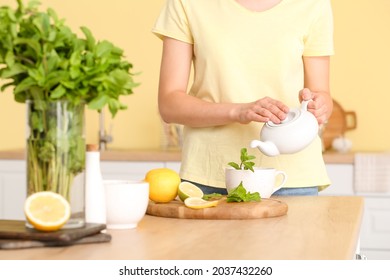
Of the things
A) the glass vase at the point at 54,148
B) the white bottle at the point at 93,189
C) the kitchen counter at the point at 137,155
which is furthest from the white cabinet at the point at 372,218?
the glass vase at the point at 54,148

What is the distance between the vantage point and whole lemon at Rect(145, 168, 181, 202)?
173cm

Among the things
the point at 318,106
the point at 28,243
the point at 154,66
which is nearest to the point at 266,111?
the point at 318,106

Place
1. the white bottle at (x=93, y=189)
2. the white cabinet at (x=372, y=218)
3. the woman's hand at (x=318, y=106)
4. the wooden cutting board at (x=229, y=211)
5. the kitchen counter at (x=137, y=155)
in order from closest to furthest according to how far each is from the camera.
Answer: the white bottle at (x=93, y=189)
the wooden cutting board at (x=229, y=211)
the woman's hand at (x=318, y=106)
the white cabinet at (x=372, y=218)
the kitchen counter at (x=137, y=155)

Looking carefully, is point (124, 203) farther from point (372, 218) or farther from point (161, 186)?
Answer: point (372, 218)

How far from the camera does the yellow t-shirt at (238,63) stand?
196cm

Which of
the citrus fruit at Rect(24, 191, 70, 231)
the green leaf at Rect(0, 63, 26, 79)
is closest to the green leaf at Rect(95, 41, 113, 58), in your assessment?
the green leaf at Rect(0, 63, 26, 79)

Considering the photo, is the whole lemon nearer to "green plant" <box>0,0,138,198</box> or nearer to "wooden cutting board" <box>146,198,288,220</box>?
"wooden cutting board" <box>146,198,288,220</box>

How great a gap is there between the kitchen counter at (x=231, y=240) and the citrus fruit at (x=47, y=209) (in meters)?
0.04

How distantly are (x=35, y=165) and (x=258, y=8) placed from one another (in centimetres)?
87

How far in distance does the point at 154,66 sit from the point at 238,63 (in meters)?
2.22

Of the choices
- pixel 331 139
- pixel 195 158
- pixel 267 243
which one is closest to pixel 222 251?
pixel 267 243

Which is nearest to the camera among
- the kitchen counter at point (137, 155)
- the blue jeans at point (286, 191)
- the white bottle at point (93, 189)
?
the white bottle at point (93, 189)

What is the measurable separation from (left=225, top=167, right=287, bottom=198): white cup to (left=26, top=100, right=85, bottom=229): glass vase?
0.55 meters

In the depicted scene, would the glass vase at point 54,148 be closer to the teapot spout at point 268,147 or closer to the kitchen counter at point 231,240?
the kitchen counter at point 231,240
